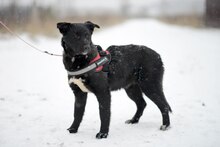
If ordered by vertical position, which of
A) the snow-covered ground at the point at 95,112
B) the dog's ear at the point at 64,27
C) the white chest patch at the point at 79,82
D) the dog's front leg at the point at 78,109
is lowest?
the snow-covered ground at the point at 95,112

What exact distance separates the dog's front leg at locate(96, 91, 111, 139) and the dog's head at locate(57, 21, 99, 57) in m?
0.70

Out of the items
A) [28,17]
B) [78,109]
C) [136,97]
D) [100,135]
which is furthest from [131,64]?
[28,17]

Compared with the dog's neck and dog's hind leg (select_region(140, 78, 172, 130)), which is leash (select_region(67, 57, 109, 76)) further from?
dog's hind leg (select_region(140, 78, 172, 130))

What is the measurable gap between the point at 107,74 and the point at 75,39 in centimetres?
74

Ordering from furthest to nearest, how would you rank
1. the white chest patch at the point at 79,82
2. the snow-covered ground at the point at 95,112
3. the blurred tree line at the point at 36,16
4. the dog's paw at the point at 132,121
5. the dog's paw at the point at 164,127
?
1. the blurred tree line at the point at 36,16
2. the dog's paw at the point at 132,121
3. the dog's paw at the point at 164,127
4. the snow-covered ground at the point at 95,112
5. the white chest patch at the point at 79,82

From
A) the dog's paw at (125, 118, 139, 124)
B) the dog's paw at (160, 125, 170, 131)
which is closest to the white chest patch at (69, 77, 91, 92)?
the dog's paw at (125, 118, 139, 124)

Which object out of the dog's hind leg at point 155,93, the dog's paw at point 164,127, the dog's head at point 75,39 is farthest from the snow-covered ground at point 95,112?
the dog's head at point 75,39

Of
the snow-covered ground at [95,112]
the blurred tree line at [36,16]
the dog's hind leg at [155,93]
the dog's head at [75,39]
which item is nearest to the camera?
the dog's head at [75,39]

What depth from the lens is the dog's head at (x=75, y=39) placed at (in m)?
4.34

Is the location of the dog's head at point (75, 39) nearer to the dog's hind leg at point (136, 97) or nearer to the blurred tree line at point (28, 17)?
the dog's hind leg at point (136, 97)

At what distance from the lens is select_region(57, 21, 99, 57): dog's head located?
4336 mm

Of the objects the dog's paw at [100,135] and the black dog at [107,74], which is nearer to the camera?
the black dog at [107,74]

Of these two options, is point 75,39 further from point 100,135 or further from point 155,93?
point 155,93

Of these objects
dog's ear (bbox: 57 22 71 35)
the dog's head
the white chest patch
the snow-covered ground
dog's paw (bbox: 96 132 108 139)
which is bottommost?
the snow-covered ground
